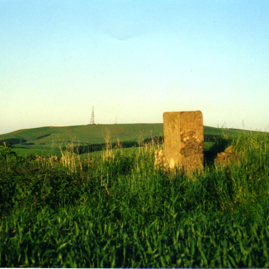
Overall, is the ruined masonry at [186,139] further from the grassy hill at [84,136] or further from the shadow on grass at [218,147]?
the grassy hill at [84,136]

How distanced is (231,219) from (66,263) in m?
1.91

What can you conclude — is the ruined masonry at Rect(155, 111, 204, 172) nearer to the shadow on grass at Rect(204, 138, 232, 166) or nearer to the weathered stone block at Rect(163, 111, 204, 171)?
the weathered stone block at Rect(163, 111, 204, 171)

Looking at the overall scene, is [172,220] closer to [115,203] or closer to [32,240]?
[115,203]

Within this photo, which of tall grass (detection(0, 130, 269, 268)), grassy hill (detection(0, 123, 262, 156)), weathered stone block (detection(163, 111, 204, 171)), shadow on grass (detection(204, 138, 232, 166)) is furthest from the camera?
grassy hill (detection(0, 123, 262, 156))

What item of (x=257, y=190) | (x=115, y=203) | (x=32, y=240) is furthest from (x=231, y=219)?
(x=32, y=240)

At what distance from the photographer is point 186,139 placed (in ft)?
18.1

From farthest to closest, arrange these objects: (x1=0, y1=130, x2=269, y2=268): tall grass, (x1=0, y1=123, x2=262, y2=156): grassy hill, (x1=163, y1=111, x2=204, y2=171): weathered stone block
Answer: (x1=0, y1=123, x2=262, y2=156): grassy hill < (x1=163, y1=111, x2=204, y2=171): weathered stone block < (x1=0, y1=130, x2=269, y2=268): tall grass

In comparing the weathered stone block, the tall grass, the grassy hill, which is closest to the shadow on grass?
the grassy hill

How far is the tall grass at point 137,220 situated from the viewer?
8.30 ft

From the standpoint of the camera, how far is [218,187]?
14.4ft

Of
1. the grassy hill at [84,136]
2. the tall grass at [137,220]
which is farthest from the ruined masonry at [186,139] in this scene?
the grassy hill at [84,136]

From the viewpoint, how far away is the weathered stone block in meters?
5.48

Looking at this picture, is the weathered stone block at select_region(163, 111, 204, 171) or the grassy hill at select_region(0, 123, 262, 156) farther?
the grassy hill at select_region(0, 123, 262, 156)

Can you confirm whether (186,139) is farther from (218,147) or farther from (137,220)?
(218,147)
